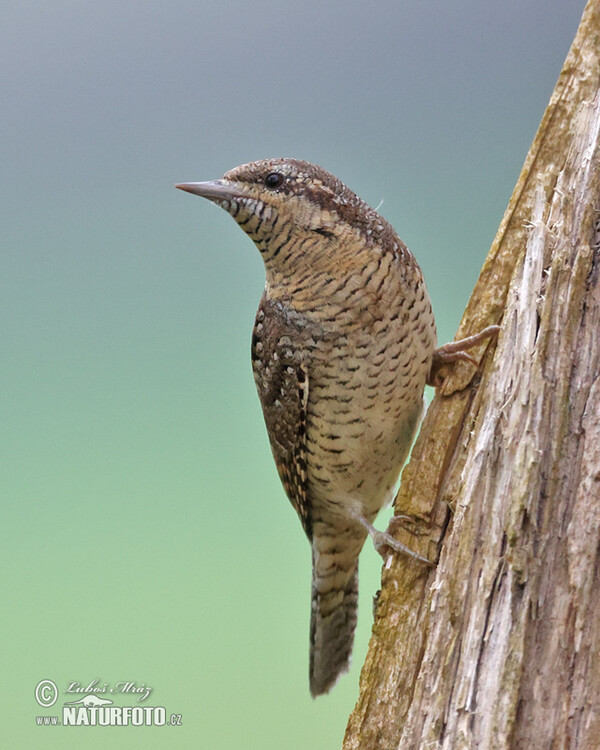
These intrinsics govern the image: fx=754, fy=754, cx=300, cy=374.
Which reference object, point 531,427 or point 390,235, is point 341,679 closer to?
point 531,427

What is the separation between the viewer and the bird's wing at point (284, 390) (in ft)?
7.38

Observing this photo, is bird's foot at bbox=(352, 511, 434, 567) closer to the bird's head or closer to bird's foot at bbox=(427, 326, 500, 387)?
bird's foot at bbox=(427, 326, 500, 387)

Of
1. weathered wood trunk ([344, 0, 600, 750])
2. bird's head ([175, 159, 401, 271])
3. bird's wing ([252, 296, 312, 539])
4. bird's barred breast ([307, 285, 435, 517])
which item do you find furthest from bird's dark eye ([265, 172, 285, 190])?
weathered wood trunk ([344, 0, 600, 750])

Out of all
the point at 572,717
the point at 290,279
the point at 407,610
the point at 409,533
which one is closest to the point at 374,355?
the point at 290,279

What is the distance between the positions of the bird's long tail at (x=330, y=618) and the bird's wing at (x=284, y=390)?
19 cm

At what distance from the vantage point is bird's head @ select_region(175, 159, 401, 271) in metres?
2.10

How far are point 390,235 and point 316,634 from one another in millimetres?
1377

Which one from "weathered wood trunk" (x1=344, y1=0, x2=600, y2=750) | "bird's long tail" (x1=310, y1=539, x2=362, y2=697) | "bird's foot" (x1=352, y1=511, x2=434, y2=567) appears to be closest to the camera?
"weathered wood trunk" (x1=344, y1=0, x2=600, y2=750)

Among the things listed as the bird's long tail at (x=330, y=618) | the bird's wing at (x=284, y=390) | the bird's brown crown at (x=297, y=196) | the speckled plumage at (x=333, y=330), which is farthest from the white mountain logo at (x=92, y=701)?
the bird's brown crown at (x=297, y=196)

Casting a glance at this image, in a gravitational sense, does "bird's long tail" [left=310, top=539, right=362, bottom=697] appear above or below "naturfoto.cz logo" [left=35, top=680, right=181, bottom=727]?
above

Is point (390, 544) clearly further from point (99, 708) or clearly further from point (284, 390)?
point (99, 708)

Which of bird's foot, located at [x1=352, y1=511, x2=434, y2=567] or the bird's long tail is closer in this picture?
bird's foot, located at [x1=352, y1=511, x2=434, y2=567]

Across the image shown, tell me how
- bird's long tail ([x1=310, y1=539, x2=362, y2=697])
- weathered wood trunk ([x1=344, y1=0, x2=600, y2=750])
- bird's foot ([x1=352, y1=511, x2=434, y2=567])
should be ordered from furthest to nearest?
bird's long tail ([x1=310, y1=539, x2=362, y2=697]) → bird's foot ([x1=352, y1=511, x2=434, y2=567]) → weathered wood trunk ([x1=344, y1=0, x2=600, y2=750])

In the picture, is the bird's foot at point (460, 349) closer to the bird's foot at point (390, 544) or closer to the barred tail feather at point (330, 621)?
the bird's foot at point (390, 544)
